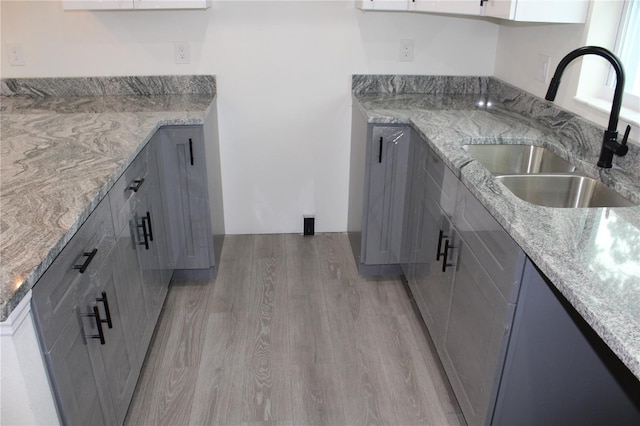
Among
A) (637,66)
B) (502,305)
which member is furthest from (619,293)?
(637,66)

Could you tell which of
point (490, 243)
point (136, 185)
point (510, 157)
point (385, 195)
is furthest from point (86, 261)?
point (510, 157)

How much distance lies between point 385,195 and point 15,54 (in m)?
2.10

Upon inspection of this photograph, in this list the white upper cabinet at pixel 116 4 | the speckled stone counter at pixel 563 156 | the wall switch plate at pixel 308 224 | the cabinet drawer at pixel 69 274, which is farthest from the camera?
the wall switch plate at pixel 308 224

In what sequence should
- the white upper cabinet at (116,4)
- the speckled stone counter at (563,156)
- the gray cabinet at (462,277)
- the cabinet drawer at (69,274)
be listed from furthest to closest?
the white upper cabinet at (116,4) → the gray cabinet at (462,277) → the cabinet drawer at (69,274) → the speckled stone counter at (563,156)

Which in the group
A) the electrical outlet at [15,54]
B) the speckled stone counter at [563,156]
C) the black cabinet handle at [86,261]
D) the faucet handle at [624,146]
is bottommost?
the black cabinet handle at [86,261]

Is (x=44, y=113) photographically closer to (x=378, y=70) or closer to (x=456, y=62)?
(x=378, y=70)

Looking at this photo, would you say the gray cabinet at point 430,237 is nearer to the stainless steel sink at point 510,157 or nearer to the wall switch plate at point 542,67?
the stainless steel sink at point 510,157

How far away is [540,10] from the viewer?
1.92 meters

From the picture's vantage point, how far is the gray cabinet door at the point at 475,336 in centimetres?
154

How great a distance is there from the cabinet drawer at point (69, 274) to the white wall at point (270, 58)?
145cm

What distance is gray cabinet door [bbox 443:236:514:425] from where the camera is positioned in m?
1.54

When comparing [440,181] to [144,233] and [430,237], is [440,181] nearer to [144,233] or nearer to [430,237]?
[430,237]

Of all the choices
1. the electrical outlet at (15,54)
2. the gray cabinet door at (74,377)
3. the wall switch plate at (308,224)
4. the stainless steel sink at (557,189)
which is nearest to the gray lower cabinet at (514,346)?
the stainless steel sink at (557,189)

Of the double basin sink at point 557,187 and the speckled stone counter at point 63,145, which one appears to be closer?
the speckled stone counter at point 63,145
